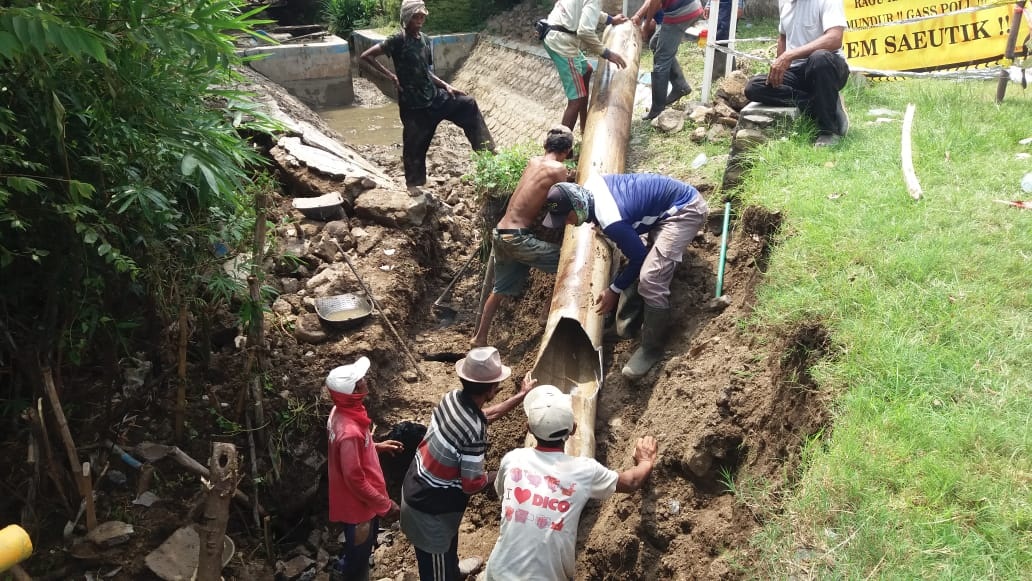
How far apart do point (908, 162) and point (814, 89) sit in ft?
3.31

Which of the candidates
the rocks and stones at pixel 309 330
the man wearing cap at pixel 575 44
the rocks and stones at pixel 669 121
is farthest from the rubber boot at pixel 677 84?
the rocks and stones at pixel 309 330

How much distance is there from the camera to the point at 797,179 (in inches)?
199

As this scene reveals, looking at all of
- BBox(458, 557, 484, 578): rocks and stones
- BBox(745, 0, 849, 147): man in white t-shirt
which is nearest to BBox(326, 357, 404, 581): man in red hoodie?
BBox(458, 557, 484, 578): rocks and stones

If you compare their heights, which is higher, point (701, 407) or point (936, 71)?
point (936, 71)

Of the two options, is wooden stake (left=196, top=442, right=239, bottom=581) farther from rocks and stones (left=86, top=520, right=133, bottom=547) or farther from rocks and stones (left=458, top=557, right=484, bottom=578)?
rocks and stones (left=458, top=557, right=484, bottom=578)

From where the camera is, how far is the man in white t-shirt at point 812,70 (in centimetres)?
542

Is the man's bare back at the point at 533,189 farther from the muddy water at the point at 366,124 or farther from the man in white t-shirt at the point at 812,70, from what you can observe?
the muddy water at the point at 366,124

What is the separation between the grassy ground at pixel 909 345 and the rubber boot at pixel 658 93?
228 cm

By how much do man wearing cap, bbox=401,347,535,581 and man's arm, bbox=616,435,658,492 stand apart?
0.74 meters

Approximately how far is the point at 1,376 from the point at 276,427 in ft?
5.33

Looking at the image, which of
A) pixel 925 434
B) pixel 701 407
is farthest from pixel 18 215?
pixel 925 434

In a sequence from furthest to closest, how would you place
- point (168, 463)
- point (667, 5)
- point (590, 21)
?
1. point (667, 5)
2. point (590, 21)
3. point (168, 463)

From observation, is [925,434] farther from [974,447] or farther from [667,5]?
[667,5]

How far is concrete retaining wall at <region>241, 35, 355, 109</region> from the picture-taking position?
14.1 meters
